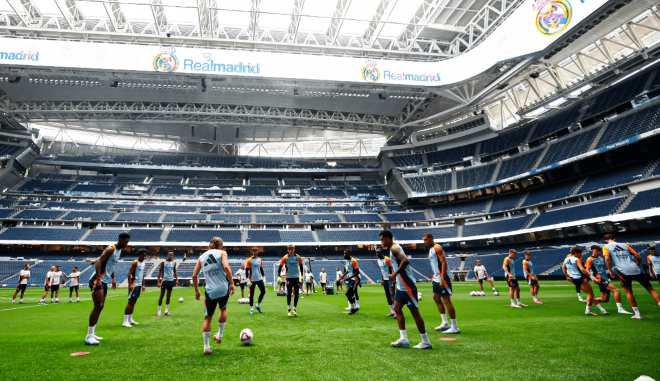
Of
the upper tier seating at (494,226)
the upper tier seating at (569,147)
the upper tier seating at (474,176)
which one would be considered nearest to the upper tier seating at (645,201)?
the upper tier seating at (569,147)

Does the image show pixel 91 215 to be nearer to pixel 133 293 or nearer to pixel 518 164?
pixel 133 293

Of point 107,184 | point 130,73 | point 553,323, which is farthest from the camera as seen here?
point 107,184

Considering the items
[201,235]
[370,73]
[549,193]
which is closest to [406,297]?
[370,73]

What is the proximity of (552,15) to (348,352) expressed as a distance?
27229 millimetres

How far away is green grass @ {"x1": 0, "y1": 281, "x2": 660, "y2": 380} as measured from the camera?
157 inches

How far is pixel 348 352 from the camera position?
511cm

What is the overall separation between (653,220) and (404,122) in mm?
25484

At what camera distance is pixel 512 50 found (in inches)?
995

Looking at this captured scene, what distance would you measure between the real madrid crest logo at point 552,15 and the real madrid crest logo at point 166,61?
28.0m

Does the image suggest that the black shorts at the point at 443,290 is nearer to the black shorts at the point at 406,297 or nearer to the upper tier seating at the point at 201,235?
the black shorts at the point at 406,297

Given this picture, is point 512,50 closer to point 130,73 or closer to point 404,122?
point 404,122

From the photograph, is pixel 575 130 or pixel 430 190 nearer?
pixel 575 130

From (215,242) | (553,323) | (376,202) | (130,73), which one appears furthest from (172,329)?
(376,202)

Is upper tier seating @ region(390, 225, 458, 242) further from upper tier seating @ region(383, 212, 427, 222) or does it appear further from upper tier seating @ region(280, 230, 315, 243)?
upper tier seating @ region(280, 230, 315, 243)
